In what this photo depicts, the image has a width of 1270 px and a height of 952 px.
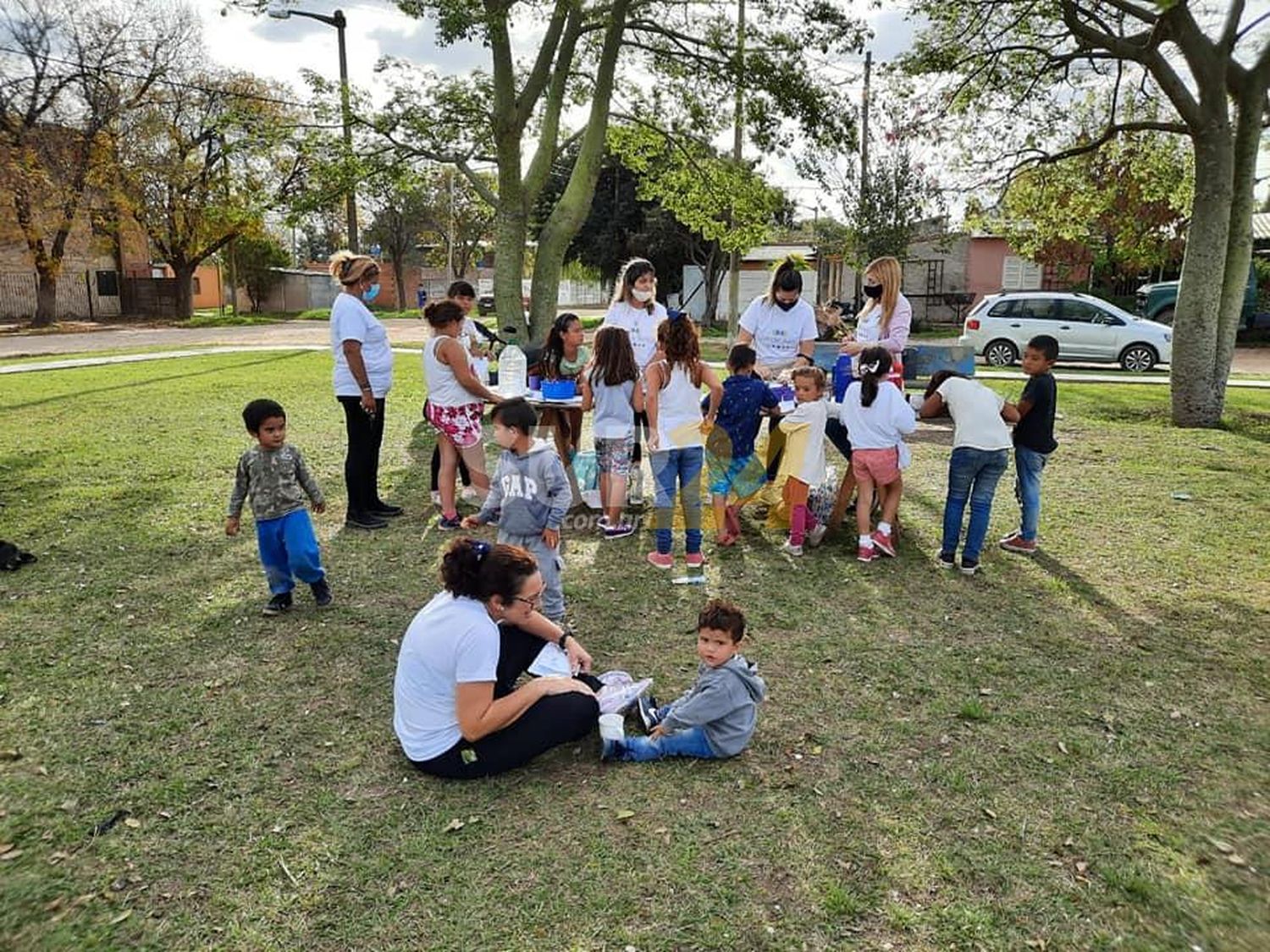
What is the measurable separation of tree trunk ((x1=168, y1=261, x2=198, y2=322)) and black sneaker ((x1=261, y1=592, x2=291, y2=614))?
3505 cm

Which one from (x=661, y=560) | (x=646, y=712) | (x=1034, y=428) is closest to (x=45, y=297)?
(x=661, y=560)

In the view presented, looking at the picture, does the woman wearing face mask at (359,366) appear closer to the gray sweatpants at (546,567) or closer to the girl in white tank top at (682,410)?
the girl in white tank top at (682,410)

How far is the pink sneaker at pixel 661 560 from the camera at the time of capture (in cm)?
580

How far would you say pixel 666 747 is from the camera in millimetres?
3537

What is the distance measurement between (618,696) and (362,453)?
3.57 meters

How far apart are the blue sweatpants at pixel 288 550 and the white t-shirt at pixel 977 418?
3.86 meters

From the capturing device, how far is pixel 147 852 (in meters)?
2.96

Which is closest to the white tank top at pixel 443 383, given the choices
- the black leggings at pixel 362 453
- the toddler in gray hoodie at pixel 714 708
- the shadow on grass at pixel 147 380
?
the black leggings at pixel 362 453

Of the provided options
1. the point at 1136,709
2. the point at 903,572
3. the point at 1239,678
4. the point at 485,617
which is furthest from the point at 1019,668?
the point at 485,617

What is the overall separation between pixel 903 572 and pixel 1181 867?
117 inches

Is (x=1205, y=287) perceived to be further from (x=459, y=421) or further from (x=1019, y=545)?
(x=459, y=421)

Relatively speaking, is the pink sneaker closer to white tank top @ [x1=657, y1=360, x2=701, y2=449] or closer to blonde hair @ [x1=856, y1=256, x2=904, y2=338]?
white tank top @ [x1=657, y1=360, x2=701, y2=449]

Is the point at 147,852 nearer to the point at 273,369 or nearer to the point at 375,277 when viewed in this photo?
the point at 375,277

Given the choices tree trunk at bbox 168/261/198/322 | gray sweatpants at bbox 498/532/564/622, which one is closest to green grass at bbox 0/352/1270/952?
gray sweatpants at bbox 498/532/564/622
